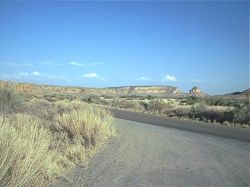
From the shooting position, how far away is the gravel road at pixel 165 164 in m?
9.52

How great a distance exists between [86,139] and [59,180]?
5.34 metres

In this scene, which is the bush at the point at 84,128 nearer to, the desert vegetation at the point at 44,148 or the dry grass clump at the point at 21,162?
the desert vegetation at the point at 44,148

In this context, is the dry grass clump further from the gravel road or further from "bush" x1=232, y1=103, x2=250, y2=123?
"bush" x1=232, y1=103, x2=250, y2=123

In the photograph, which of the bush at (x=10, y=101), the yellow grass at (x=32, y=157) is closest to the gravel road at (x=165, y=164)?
the yellow grass at (x=32, y=157)

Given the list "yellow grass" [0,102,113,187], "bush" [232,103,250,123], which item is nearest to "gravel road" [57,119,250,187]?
"yellow grass" [0,102,113,187]

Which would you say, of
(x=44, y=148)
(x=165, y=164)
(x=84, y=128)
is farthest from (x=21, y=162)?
(x=84, y=128)

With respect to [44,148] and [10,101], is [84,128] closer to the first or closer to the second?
[44,148]

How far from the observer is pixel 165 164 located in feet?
37.6

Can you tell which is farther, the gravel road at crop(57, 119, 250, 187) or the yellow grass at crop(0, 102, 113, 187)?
the gravel road at crop(57, 119, 250, 187)

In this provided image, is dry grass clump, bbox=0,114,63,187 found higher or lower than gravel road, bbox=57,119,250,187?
higher

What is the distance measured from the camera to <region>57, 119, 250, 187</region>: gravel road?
9516 mm

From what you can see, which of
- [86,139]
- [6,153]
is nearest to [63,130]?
[86,139]

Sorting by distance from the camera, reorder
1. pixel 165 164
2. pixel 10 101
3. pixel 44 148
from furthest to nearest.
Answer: pixel 10 101
pixel 165 164
pixel 44 148

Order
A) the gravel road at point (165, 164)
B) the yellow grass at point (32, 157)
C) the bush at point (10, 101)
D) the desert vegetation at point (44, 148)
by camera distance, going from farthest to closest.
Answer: the bush at point (10, 101) → the gravel road at point (165, 164) → the desert vegetation at point (44, 148) → the yellow grass at point (32, 157)
